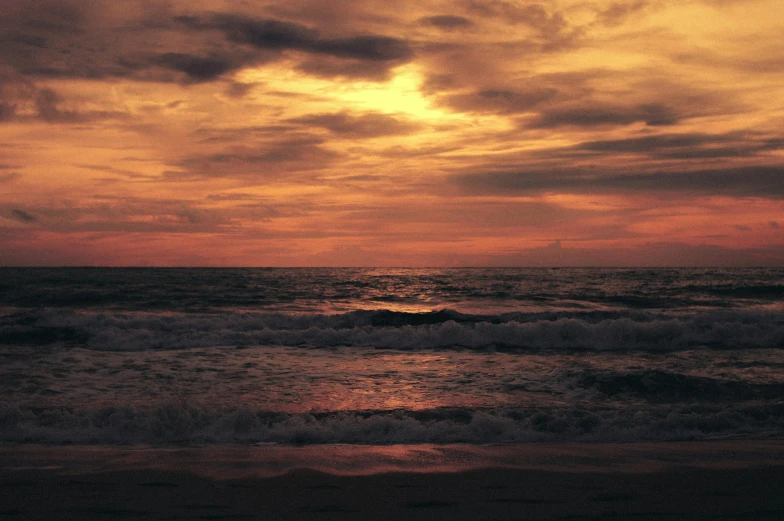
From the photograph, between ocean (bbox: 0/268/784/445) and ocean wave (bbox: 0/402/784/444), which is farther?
ocean (bbox: 0/268/784/445)

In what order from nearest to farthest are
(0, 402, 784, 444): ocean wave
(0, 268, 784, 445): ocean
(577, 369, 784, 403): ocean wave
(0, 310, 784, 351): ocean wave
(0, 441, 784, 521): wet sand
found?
(0, 441, 784, 521): wet sand
(0, 402, 784, 444): ocean wave
(0, 268, 784, 445): ocean
(577, 369, 784, 403): ocean wave
(0, 310, 784, 351): ocean wave

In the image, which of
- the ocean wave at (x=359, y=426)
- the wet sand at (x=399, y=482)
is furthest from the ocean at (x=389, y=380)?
the wet sand at (x=399, y=482)

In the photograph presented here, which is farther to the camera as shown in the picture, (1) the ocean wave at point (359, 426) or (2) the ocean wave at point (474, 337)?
(2) the ocean wave at point (474, 337)

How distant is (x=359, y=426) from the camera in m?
7.83

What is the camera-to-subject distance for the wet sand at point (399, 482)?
4.98 metres

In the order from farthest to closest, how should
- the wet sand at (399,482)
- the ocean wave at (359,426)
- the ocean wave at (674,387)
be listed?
1. the ocean wave at (674,387)
2. the ocean wave at (359,426)
3. the wet sand at (399,482)

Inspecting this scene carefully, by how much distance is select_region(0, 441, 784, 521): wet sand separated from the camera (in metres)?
4.98

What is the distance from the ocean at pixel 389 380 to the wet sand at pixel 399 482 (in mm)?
637

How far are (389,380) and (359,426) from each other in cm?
349

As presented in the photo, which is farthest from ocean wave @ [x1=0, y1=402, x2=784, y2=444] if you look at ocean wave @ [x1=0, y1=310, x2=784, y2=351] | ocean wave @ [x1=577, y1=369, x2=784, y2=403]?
ocean wave @ [x1=0, y1=310, x2=784, y2=351]

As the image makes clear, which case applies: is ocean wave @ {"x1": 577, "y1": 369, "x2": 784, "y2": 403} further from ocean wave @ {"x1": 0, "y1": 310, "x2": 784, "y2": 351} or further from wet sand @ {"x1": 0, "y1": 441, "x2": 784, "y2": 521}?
ocean wave @ {"x1": 0, "y1": 310, "x2": 784, "y2": 351}

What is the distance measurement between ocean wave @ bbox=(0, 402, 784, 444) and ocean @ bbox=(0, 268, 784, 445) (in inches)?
1.0

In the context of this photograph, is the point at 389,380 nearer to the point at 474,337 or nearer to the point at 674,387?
the point at 674,387

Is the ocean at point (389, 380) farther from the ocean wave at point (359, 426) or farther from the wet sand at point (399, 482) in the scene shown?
the wet sand at point (399, 482)
